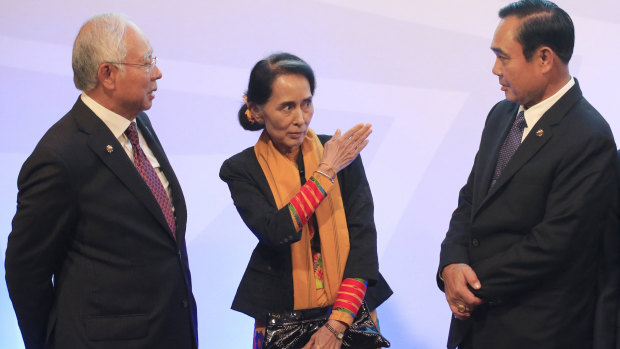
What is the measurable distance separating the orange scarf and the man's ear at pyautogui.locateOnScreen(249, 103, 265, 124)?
0.09m

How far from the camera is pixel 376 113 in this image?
3.44 m

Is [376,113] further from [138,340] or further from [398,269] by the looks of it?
[138,340]

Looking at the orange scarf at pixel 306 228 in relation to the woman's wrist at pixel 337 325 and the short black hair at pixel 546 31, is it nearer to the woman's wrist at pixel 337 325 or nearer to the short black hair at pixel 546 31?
the woman's wrist at pixel 337 325

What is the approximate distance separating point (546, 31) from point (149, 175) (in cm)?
130

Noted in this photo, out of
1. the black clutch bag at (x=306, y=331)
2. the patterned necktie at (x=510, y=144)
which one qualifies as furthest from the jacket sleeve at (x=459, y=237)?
the black clutch bag at (x=306, y=331)

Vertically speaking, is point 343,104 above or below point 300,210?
Result: above

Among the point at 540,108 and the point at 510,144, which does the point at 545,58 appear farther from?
the point at 510,144

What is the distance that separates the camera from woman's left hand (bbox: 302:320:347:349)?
6.93 ft

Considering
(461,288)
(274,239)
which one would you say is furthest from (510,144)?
(274,239)

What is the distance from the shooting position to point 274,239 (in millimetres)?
2139

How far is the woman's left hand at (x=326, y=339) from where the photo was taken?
2.11 meters

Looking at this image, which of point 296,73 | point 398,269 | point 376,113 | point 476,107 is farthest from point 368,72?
point 296,73

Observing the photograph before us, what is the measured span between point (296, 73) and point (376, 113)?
1236 millimetres

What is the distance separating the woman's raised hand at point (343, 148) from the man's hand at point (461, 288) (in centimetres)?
48
